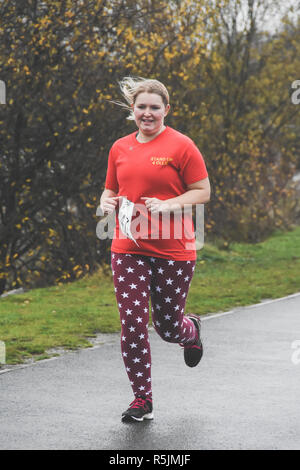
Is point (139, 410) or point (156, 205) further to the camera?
point (139, 410)

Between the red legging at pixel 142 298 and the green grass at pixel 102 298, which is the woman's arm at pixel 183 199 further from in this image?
the green grass at pixel 102 298

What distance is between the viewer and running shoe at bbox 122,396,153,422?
18.8 feet

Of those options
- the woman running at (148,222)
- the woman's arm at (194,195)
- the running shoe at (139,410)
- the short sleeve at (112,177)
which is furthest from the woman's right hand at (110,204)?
the running shoe at (139,410)

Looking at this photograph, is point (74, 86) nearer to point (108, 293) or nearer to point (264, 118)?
point (108, 293)

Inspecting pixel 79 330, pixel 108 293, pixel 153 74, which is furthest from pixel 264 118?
pixel 79 330

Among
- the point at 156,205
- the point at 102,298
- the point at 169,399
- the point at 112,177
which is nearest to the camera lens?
the point at 156,205

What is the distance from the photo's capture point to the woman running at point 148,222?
5.68 m

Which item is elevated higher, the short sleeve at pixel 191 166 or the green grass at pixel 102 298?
the short sleeve at pixel 191 166

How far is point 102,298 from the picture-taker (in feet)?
39.4

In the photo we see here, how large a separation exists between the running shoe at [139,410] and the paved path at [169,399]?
0.07 meters

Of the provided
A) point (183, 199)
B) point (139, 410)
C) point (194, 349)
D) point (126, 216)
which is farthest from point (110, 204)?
point (194, 349)

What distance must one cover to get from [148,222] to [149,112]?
0.67 meters

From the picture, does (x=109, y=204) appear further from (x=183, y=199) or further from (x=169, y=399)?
(x=169, y=399)

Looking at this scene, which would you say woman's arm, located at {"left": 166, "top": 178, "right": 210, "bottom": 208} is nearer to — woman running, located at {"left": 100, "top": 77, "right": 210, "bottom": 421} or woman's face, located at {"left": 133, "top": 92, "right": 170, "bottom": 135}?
woman running, located at {"left": 100, "top": 77, "right": 210, "bottom": 421}
